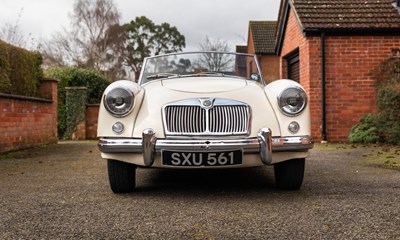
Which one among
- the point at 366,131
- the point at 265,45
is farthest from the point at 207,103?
the point at 265,45

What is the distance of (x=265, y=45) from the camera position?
26.3 m

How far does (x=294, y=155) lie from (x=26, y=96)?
6358 mm

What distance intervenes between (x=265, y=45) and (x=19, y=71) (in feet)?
65.9

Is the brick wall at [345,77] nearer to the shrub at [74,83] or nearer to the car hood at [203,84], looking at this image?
the car hood at [203,84]

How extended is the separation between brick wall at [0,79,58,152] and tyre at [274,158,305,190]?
535 cm

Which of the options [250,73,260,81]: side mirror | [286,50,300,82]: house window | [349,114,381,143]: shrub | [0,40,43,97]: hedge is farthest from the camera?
[286,50,300,82]: house window

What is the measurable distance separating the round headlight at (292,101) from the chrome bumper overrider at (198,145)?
0.88ft

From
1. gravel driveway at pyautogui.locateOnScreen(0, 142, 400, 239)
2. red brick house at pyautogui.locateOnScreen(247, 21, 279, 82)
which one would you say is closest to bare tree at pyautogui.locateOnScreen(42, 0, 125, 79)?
red brick house at pyautogui.locateOnScreen(247, 21, 279, 82)

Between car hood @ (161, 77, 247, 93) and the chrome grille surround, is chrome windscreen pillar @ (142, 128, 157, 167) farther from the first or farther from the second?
car hood @ (161, 77, 247, 93)

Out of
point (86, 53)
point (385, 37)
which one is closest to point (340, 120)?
point (385, 37)

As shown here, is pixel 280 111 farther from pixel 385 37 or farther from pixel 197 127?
pixel 385 37

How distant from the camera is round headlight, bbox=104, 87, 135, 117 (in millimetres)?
3363

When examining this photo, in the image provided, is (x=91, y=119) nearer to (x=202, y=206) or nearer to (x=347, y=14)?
(x=347, y=14)

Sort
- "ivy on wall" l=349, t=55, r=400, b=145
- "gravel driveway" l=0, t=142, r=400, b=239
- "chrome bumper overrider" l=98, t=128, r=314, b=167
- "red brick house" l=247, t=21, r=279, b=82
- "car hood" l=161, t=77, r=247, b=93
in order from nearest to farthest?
"gravel driveway" l=0, t=142, r=400, b=239, "chrome bumper overrider" l=98, t=128, r=314, b=167, "car hood" l=161, t=77, r=247, b=93, "ivy on wall" l=349, t=55, r=400, b=145, "red brick house" l=247, t=21, r=279, b=82
